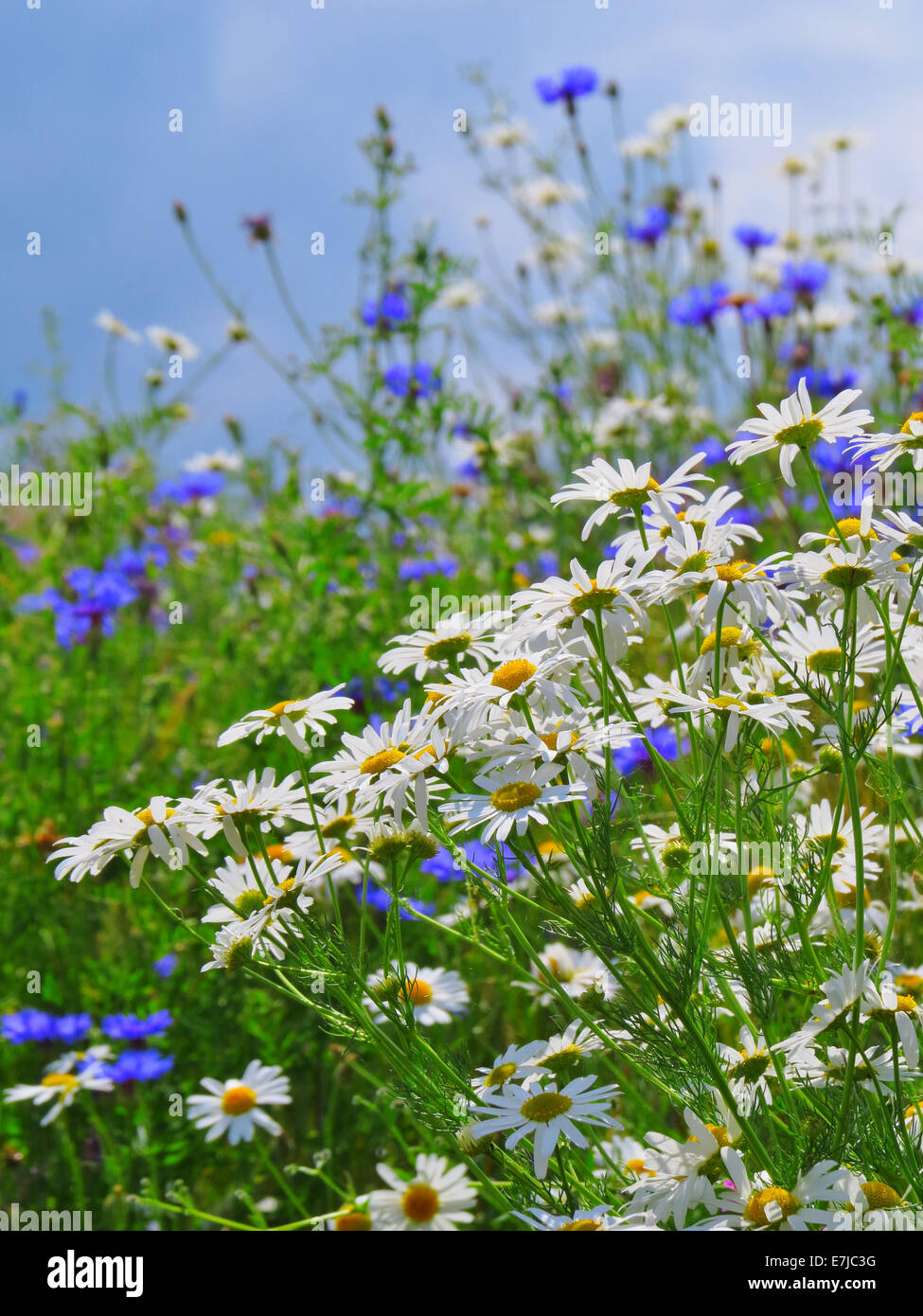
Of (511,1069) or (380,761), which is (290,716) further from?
(511,1069)

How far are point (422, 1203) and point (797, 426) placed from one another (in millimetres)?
936

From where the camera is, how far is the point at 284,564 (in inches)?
114

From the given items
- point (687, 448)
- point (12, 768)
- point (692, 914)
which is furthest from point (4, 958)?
point (687, 448)

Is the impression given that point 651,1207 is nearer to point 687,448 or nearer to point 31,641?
point 31,641

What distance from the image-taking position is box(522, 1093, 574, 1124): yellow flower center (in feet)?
3.76

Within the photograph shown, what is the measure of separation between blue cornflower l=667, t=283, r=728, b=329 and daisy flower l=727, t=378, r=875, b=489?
3.00 m

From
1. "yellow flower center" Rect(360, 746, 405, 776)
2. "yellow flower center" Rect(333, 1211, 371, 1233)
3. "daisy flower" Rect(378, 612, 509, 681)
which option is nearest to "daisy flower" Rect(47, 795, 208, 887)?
"yellow flower center" Rect(360, 746, 405, 776)

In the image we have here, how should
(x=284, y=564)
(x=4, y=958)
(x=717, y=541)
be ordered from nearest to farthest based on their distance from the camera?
1. (x=717, y=541)
2. (x=4, y=958)
3. (x=284, y=564)

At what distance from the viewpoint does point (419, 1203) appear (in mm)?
1299

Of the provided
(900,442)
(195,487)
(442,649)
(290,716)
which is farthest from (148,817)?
(195,487)

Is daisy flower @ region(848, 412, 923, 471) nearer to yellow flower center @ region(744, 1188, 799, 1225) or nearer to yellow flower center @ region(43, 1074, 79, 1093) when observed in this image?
yellow flower center @ region(744, 1188, 799, 1225)
